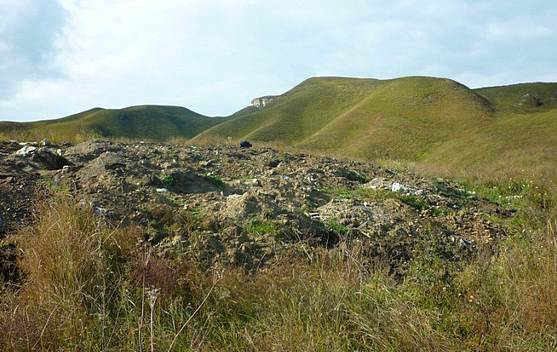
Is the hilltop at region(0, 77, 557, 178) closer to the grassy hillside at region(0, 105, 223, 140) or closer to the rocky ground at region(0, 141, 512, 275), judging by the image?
the grassy hillside at region(0, 105, 223, 140)

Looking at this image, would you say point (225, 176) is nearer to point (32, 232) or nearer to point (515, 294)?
point (32, 232)

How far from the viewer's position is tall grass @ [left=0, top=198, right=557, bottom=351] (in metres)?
2.70

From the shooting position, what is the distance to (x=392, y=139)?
4934cm

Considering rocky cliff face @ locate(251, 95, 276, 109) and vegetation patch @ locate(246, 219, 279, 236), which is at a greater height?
rocky cliff face @ locate(251, 95, 276, 109)

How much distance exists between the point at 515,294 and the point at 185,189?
5.13 m

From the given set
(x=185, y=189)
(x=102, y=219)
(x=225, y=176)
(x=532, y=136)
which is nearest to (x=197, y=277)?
(x=102, y=219)

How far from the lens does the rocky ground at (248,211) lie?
4.62 meters

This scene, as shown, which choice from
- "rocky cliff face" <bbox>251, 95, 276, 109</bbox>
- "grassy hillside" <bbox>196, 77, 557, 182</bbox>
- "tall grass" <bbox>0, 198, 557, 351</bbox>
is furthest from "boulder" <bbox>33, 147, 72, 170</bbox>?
"rocky cliff face" <bbox>251, 95, 276, 109</bbox>

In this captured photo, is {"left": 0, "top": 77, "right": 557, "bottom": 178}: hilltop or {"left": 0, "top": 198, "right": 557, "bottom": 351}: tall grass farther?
{"left": 0, "top": 77, "right": 557, "bottom": 178}: hilltop

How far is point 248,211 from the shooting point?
5.66 metres

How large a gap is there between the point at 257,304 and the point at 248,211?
240 centimetres

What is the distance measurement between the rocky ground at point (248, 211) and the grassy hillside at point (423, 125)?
978 cm

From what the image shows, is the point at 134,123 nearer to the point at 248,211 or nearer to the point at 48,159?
the point at 48,159

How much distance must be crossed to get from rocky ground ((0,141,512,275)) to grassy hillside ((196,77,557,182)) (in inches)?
385
